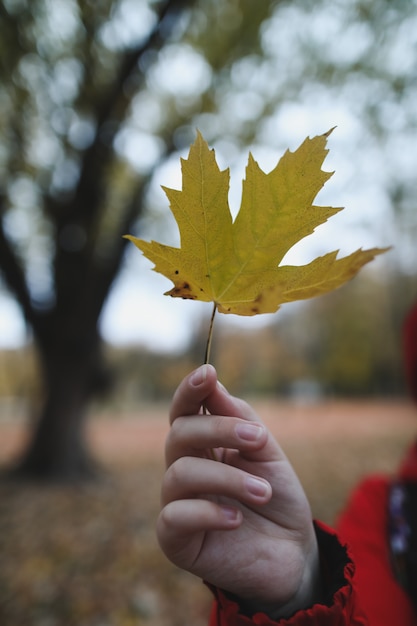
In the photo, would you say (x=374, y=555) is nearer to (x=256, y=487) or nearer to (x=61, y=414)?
(x=256, y=487)

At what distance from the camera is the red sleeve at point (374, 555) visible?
3.56 ft

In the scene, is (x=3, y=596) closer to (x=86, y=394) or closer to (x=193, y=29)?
(x=86, y=394)

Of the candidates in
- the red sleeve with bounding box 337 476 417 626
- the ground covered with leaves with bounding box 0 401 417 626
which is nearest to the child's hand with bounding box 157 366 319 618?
the red sleeve with bounding box 337 476 417 626

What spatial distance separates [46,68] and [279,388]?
2542cm

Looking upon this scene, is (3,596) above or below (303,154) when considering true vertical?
below

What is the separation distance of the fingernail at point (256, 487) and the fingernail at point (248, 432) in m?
0.06

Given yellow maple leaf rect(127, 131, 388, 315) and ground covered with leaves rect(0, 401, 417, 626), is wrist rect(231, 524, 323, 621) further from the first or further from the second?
ground covered with leaves rect(0, 401, 417, 626)

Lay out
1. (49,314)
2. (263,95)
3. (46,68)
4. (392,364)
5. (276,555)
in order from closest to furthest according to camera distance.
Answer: (276,555), (46,68), (263,95), (49,314), (392,364)

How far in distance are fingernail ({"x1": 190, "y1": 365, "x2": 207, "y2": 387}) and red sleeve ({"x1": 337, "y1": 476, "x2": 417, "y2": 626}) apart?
0.59 meters

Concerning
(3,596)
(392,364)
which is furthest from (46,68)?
(392,364)

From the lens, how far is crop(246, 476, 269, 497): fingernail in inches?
24.4

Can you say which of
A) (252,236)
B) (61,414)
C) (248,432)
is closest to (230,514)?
(248,432)

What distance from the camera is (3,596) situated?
3.01 meters

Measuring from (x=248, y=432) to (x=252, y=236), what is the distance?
0.30 meters
